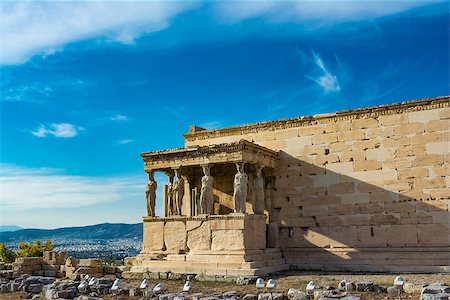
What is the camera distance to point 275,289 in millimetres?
13094

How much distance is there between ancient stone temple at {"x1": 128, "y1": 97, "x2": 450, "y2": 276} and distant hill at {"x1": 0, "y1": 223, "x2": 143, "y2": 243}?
4591 inches

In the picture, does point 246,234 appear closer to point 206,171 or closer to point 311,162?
point 206,171

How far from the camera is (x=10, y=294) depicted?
579 inches

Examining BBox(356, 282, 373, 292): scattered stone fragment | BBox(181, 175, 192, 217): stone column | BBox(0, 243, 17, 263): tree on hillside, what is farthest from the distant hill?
BBox(356, 282, 373, 292): scattered stone fragment

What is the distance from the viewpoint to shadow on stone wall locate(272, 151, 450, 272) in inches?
620

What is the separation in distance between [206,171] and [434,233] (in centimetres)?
680

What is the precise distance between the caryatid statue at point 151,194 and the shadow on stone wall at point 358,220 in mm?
3955

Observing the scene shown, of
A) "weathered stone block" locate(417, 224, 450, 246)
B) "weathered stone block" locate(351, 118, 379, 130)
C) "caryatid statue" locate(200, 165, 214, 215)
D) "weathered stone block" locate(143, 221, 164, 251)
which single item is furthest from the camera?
"weathered stone block" locate(143, 221, 164, 251)

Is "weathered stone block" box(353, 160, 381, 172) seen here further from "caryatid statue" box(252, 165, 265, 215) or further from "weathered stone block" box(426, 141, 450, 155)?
"caryatid statue" box(252, 165, 265, 215)

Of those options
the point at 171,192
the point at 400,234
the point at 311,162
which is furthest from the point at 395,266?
the point at 171,192

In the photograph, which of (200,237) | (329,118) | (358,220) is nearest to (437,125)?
(329,118)

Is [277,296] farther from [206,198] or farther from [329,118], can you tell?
[329,118]

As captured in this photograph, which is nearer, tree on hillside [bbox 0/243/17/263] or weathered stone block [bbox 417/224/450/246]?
weathered stone block [bbox 417/224/450/246]

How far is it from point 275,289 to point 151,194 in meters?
6.77
